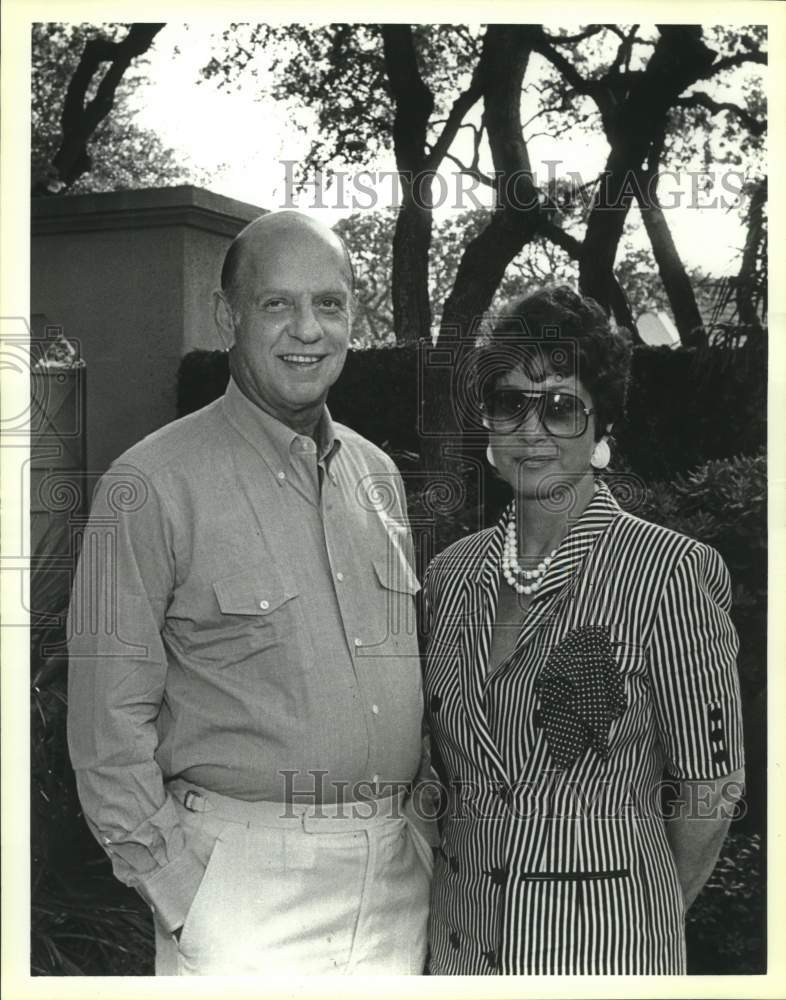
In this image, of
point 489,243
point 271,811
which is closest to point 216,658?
point 271,811

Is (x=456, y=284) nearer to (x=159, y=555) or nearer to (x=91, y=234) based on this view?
(x=91, y=234)

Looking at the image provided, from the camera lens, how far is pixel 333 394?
2.96 m

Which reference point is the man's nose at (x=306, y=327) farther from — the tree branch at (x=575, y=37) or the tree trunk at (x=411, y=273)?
the tree branch at (x=575, y=37)

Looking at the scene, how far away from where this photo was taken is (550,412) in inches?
92.7

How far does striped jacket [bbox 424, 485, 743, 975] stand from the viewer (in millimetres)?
2221

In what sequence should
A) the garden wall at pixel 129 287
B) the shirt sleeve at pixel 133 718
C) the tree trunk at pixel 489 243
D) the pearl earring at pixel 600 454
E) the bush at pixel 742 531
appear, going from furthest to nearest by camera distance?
the bush at pixel 742 531 → the tree trunk at pixel 489 243 → the garden wall at pixel 129 287 → the pearl earring at pixel 600 454 → the shirt sleeve at pixel 133 718

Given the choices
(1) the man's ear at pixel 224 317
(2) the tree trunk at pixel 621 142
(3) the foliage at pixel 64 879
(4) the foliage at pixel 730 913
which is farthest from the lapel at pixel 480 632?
(3) the foliage at pixel 64 879

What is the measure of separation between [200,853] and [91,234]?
1.50 meters

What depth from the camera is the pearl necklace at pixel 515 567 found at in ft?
7.67

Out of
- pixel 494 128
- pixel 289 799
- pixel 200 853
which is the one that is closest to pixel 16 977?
pixel 200 853

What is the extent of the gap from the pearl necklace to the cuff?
2.85ft

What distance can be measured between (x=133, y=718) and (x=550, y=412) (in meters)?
1.05

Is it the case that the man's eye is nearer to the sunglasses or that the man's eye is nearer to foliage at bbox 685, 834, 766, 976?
the sunglasses

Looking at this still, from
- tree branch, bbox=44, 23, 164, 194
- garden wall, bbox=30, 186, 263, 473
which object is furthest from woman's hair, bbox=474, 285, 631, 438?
tree branch, bbox=44, 23, 164, 194
